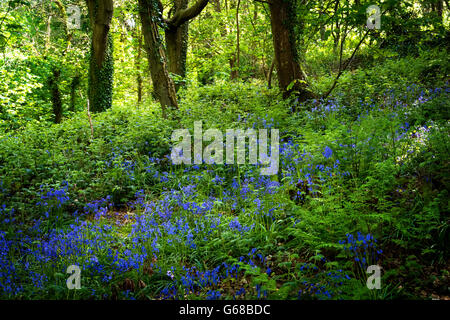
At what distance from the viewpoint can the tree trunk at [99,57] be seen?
11414mm

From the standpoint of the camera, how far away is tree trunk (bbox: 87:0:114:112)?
11414 mm

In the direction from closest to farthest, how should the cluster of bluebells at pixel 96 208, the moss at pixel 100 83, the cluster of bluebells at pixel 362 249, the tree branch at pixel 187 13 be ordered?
the cluster of bluebells at pixel 362 249
the cluster of bluebells at pixel 96 208
the tree branch at pixel 187 13
the moss at pixel 100 83

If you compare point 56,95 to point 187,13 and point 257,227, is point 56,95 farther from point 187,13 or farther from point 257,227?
point 257,227

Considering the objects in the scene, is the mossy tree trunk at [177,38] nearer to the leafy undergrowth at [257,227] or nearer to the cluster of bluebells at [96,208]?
the leafy undergrowth at [257,227]

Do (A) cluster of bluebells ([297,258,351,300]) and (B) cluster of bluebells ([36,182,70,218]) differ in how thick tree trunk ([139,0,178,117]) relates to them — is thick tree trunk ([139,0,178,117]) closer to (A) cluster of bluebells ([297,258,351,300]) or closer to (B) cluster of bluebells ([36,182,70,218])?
(B) cluster of bluebells ([36,182,70,218])

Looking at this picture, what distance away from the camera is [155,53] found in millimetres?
8555

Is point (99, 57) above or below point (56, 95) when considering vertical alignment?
below

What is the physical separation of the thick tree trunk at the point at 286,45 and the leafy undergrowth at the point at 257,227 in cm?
293

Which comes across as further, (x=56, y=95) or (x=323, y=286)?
(x=56, y=95)

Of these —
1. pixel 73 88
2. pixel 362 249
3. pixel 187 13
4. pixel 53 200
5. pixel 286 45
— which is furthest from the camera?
pixel 73 88

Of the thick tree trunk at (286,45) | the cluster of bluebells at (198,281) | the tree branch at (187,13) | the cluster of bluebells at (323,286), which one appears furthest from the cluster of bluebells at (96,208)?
the tree branch at (187,13)

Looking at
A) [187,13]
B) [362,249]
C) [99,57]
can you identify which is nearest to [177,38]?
[187,13]

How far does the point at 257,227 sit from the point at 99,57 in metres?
10.7

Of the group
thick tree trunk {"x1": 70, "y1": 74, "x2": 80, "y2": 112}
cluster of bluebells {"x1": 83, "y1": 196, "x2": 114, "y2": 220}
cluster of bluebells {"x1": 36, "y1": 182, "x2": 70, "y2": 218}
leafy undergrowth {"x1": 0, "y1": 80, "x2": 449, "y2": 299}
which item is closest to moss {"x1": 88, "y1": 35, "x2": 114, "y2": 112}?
leafy undergrowth {"x1": 0, "y1": 80, "x2": 449, "y2": 299}
